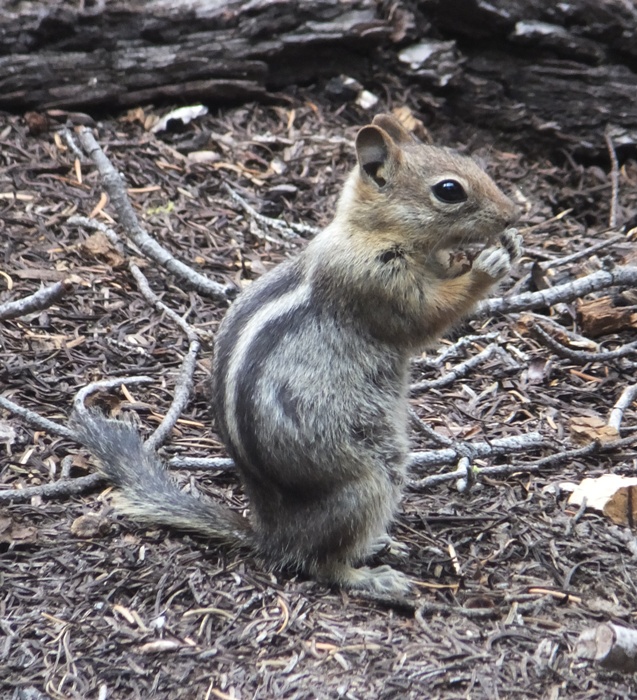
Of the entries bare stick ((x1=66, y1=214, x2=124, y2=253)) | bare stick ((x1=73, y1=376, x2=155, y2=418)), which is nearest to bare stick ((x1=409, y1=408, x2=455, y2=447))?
bare stick ((x1=73, y1=376, x2=155, y2=418))

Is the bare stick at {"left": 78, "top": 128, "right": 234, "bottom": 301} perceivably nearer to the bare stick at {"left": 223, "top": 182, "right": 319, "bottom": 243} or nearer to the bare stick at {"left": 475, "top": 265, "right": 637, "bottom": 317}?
the bare stick at {"left": 223, "top": 182, "right": 319, "bottom": 243}

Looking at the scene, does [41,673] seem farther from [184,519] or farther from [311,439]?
[311,439]

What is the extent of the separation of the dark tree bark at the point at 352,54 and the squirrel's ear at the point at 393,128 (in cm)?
286

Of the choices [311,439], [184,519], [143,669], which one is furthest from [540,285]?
[143,669]

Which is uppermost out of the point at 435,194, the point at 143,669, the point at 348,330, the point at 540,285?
the point at 435,194

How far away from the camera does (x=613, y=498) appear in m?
3.77

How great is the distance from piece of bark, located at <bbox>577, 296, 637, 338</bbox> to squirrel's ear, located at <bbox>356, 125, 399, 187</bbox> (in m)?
1.83

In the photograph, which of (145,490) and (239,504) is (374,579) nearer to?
(239,504)

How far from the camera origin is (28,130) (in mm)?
6387

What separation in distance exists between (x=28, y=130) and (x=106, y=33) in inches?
34.9

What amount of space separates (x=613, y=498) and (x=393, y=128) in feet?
6.35

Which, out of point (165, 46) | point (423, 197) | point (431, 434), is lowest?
point (431, 434)

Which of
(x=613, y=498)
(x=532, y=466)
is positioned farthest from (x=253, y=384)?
(x=613, y=498)

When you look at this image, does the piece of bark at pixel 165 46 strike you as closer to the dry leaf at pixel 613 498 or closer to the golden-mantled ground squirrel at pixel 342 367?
the golden-mantled ground squirrel at pixel 342 367
